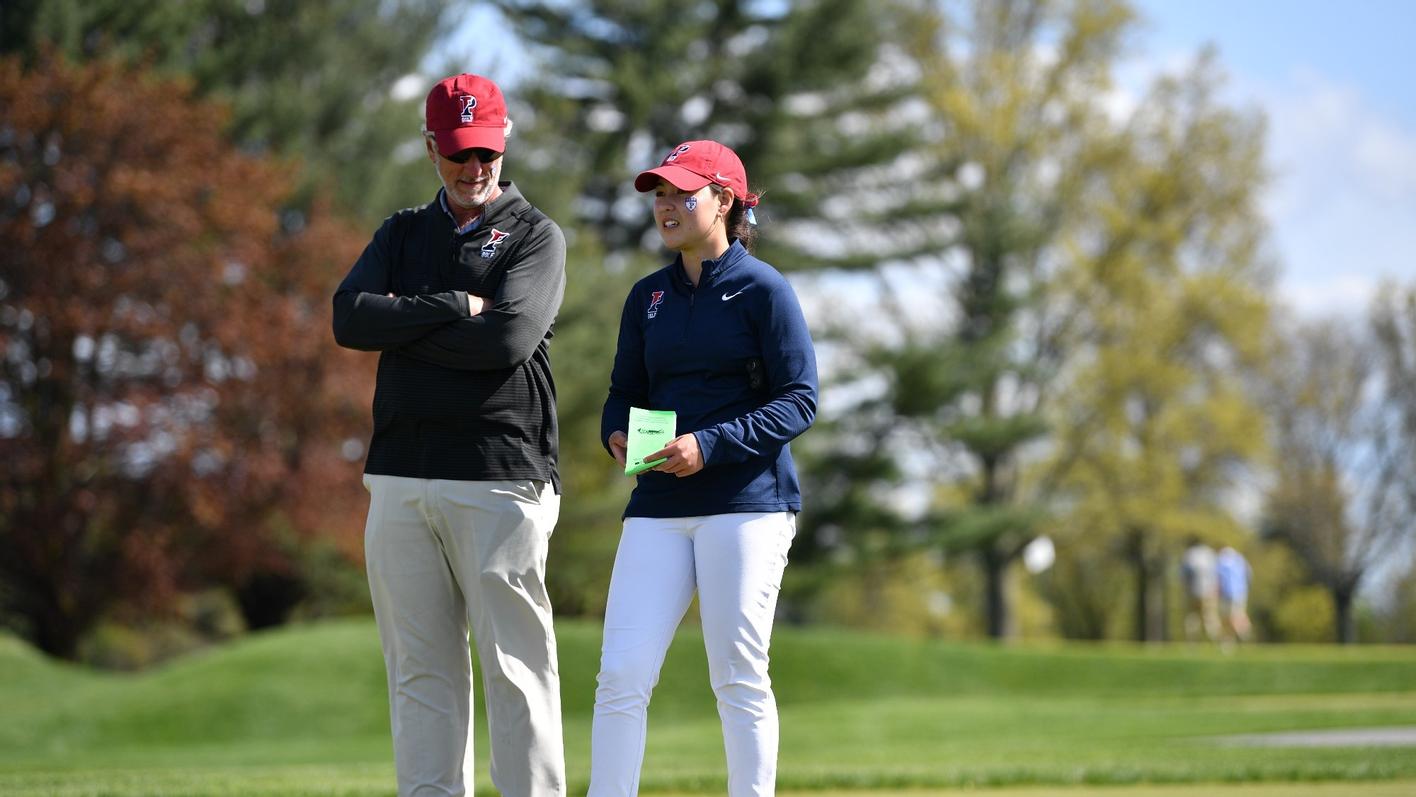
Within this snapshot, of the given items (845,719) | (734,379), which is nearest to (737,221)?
(734,379)

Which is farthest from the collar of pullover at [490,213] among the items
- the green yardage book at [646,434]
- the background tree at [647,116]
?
the background tree at [647,116]

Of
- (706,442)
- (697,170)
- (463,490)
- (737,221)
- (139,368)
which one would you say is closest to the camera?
(706,442)

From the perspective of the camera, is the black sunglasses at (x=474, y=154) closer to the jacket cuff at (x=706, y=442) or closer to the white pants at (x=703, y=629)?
the jacket cuff at (x=706, y=442)

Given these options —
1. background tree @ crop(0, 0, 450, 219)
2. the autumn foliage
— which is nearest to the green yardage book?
the autumn foliage

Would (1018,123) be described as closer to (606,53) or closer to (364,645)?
(606,53)

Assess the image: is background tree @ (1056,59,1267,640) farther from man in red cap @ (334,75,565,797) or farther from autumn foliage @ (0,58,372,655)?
man in red cap @ (334,75,565,797)

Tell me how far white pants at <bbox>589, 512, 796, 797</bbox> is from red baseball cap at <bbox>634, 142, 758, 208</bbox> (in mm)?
989

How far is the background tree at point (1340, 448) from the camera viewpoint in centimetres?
4509

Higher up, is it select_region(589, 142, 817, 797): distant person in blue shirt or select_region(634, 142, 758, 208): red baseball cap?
select_region(634, 142, 758, 208): red baseball cap

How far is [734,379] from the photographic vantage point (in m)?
4.52

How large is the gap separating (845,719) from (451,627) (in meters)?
12.2

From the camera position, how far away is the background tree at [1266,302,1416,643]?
148ft

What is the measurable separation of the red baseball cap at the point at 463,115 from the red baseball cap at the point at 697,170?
45 cm

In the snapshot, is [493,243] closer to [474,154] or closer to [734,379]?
[474,154]
